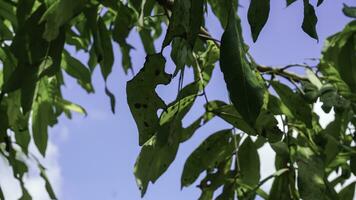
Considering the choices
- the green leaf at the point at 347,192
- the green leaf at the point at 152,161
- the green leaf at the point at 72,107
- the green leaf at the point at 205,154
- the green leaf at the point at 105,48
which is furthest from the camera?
the green leaf at the point at 72,107

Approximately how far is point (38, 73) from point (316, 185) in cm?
43

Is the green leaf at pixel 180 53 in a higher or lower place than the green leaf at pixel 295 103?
higher

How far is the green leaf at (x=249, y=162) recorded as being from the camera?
120cm

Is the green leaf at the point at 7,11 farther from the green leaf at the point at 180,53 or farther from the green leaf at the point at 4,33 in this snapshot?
the green leaf at the point at 180,53

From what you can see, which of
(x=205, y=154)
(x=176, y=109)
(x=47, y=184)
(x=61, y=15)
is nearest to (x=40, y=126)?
(x=47, y=184)

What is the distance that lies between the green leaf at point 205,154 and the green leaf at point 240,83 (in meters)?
0.60

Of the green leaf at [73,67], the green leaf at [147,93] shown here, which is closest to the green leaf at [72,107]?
the green leaf at [73,67]

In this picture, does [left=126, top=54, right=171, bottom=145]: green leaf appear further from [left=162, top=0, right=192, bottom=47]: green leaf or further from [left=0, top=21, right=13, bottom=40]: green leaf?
[left=0, top=21, right=13, bottom=40]: green leaf

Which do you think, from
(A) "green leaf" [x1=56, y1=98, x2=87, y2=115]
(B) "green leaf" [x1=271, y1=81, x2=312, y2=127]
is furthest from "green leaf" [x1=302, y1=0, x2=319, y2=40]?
(A) "green leaf" [x1=56, y1=98, x2=87, y2=115]

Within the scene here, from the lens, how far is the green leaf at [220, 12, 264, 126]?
587 millimetres

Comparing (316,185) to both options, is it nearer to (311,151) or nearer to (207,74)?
(311,151)

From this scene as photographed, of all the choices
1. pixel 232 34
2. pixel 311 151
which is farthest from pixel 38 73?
pixel 311 151

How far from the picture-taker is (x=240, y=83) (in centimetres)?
59

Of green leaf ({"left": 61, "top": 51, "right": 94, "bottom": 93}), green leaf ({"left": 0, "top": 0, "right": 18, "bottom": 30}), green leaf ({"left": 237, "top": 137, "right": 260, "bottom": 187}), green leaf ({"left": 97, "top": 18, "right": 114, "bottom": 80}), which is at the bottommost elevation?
green leaf ({"left": 237, "top": 137, "right": 260, "bottom": 187})
